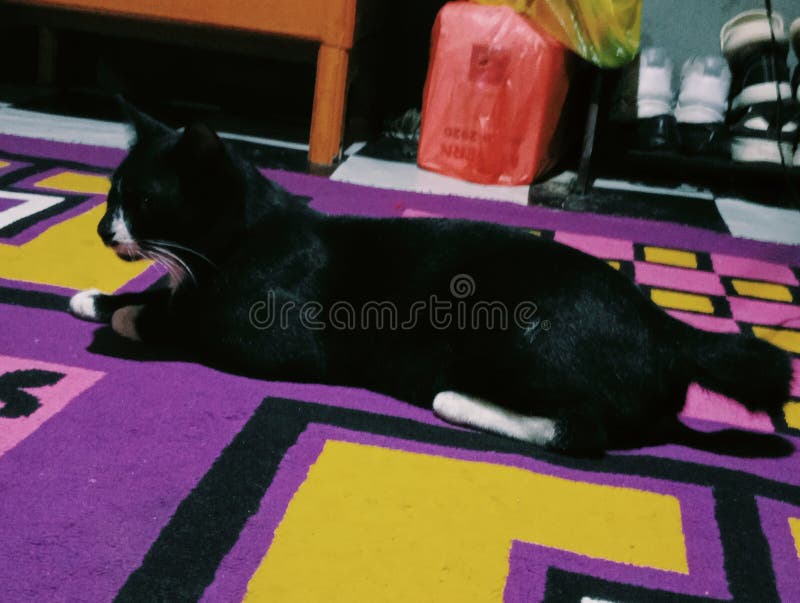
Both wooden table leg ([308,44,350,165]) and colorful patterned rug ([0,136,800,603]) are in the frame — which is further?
wooden table leg ([308,44,350,165])

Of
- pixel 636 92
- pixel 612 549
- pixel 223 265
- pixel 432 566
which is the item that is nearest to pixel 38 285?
pixel 223 265

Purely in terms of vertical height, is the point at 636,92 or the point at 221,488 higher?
the point at 636,92

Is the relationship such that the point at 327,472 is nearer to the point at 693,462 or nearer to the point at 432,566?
the point at 432,566

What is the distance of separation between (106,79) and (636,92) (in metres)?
1.96

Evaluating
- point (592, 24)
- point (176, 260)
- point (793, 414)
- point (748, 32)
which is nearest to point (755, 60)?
point (748, 32)

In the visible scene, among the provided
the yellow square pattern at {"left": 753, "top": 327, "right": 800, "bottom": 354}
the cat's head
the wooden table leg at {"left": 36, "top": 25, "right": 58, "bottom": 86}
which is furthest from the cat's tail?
the wooden table leg at {"left": 36, "top": 25, "right": 58, "bottom": 86}

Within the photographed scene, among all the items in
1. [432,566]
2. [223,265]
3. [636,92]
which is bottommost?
[432,566]

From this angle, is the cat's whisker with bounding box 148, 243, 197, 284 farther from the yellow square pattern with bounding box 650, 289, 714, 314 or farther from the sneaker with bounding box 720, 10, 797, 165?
the sneaker with bounding box 720, 10, 797, 165

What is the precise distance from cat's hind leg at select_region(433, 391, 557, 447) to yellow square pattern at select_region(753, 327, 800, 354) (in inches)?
24.0

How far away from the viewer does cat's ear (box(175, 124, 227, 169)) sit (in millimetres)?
1001

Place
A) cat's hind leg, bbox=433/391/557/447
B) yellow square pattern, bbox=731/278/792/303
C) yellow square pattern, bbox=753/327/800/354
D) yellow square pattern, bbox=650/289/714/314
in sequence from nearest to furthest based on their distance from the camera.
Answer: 1. cat's hind leg, bbox=433/391/557/447
2. yellow square pattern, bbox=753/327/800/354
3. yellow square pattern, bbox=650/289/714/314
4. yellow square pattern, bbox=731/278/792/303

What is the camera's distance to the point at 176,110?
9.13 feet

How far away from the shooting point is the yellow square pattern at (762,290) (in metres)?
1.61

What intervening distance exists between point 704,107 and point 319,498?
6.77 feet
